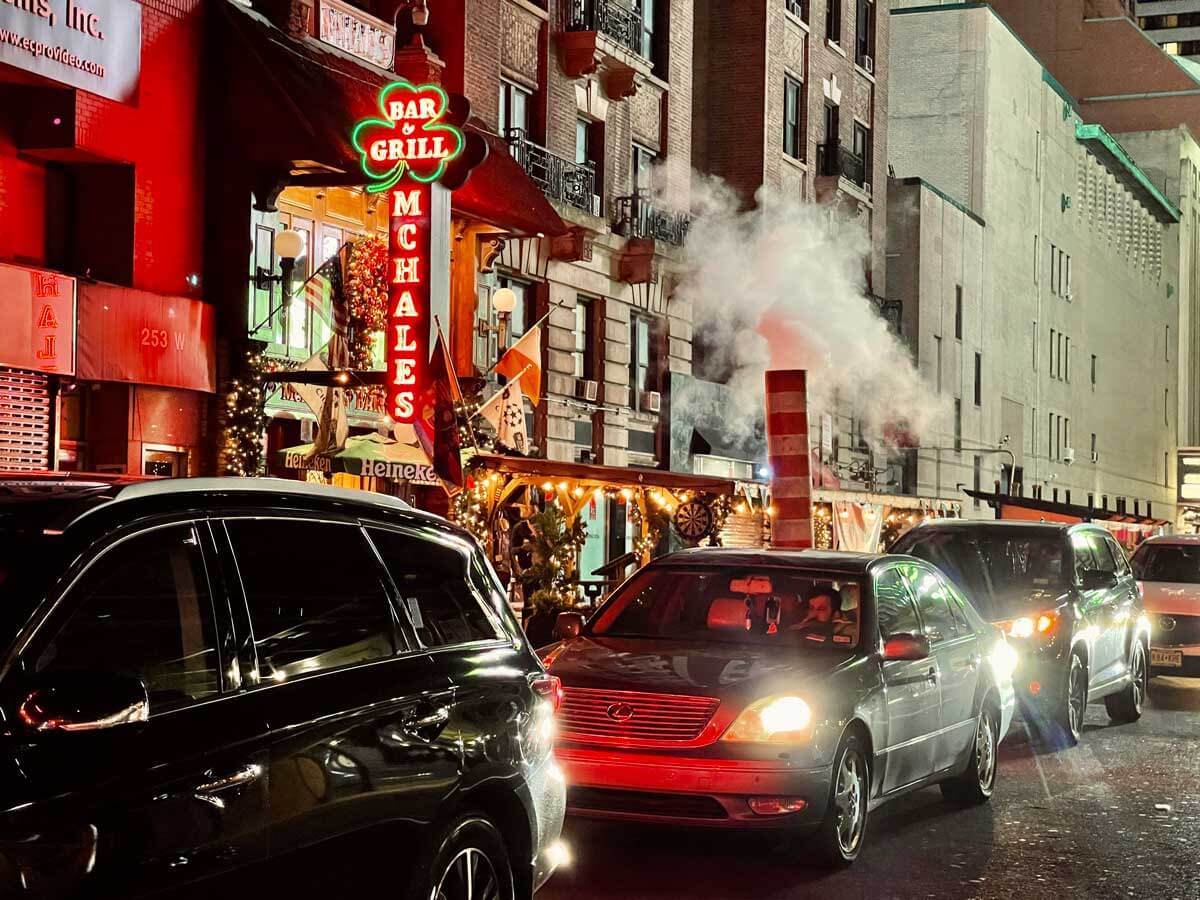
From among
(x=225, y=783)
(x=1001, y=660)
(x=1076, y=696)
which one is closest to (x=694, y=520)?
(x=1076, y=696)

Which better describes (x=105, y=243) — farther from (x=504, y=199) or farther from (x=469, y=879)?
(x=469, y=879)

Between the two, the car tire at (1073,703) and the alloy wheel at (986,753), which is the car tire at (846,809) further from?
the car tire at (1073,703)

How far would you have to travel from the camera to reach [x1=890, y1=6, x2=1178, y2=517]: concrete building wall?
57.6 m

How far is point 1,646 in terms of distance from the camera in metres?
3.89

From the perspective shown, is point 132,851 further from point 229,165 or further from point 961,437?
point 961,437

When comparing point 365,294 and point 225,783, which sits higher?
point 365,294

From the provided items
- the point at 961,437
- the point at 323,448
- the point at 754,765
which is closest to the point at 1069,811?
the point at 754,765

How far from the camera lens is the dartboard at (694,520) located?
24828mm

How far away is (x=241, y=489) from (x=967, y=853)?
228 inches

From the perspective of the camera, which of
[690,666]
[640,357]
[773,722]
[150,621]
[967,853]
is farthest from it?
[640,357]

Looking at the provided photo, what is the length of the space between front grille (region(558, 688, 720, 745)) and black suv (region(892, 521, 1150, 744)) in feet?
21.4

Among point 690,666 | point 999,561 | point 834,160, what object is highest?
point 834,160

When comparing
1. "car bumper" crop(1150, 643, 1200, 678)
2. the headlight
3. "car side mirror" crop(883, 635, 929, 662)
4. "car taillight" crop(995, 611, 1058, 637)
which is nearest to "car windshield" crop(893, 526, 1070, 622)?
"car taillight" crop(995, 611, 1058, 637)

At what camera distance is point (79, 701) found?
12.4 feet
